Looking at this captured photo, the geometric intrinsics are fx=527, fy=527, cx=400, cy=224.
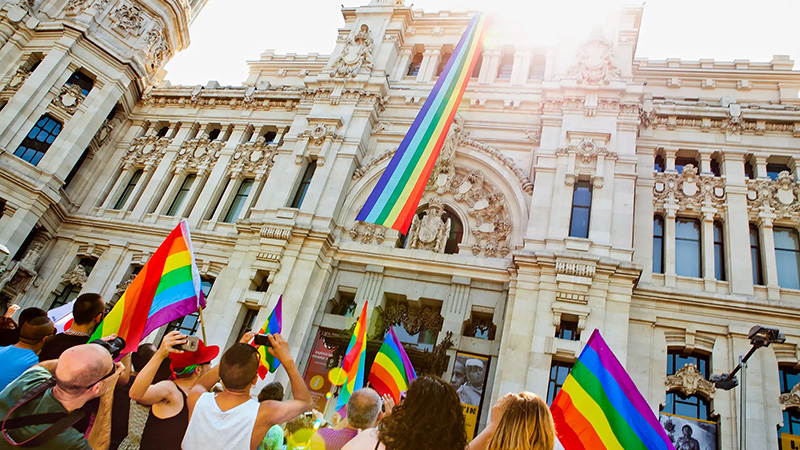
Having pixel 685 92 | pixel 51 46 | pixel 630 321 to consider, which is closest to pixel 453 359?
pixel 630 321

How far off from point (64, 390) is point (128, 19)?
29.6 meters

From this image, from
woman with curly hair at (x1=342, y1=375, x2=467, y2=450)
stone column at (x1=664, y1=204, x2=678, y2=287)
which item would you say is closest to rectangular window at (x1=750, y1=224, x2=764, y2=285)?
stone column at (x1=664, y1=204, x2=678, y2=287)

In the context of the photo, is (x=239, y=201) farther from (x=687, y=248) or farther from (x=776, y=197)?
(x=776, y=197)

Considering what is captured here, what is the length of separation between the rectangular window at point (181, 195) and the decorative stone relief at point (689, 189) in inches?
814

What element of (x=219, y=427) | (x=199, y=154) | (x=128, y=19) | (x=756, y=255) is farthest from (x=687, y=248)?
(x=128, y=19)

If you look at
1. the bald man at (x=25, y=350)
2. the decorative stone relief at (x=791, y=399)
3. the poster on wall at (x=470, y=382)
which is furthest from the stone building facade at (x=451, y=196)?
the bald man at (x=25, y=350)

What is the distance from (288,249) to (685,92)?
19105mm

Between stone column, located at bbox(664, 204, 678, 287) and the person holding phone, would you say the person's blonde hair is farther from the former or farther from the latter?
stone column, located at bbox(664, 204, 678, 287)

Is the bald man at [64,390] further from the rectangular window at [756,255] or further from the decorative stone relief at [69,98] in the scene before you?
the decorative stone relief at [69,98]

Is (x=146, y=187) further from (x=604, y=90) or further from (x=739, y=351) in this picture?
(x=739, y=351)

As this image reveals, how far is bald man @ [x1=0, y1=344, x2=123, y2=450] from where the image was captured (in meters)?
3.93

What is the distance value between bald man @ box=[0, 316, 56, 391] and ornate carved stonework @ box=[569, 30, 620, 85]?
19.2 m

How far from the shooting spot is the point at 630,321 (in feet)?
55.1

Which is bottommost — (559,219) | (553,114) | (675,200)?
(559,219)
